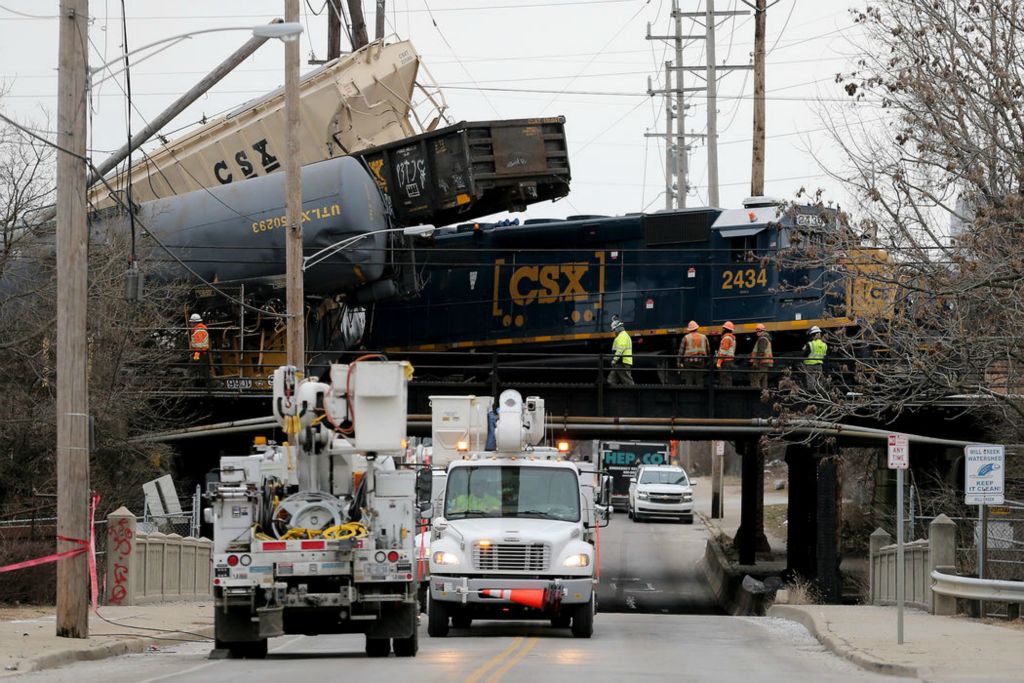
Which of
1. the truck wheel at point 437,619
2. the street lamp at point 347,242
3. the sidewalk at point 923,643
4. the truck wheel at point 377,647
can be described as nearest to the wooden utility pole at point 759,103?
the street lamp at point 347,242

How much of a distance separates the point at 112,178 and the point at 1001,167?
21.9 metres

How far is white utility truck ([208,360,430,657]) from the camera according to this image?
15445mm

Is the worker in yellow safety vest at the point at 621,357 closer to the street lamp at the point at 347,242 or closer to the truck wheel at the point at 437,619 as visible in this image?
the street lamp at the point at 347,242

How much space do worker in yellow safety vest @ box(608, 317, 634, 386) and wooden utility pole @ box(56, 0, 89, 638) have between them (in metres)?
17.7

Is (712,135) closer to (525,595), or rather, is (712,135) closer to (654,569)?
(654,569)

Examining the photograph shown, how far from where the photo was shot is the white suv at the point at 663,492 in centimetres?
5831

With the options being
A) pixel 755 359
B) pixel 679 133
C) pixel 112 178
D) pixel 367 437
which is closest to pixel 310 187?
pixel 112 178

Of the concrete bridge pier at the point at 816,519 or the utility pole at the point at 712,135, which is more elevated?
the utility pole at the point at 712,135

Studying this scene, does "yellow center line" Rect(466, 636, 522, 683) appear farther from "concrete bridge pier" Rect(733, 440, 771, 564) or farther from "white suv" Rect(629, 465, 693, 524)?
"white suv" Rect(629, 465, 693, 524)

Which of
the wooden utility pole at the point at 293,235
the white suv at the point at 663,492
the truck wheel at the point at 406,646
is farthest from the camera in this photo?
the white suv at the point at 663,492

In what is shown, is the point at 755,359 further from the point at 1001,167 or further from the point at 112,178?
the point at 112,178

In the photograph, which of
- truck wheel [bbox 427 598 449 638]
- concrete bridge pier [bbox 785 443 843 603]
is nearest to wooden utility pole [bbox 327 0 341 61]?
concrete bridge pier [bbox 785 443 843 603]

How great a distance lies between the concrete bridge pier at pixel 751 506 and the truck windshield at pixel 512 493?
20.5 m

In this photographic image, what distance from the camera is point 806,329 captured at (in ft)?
119
